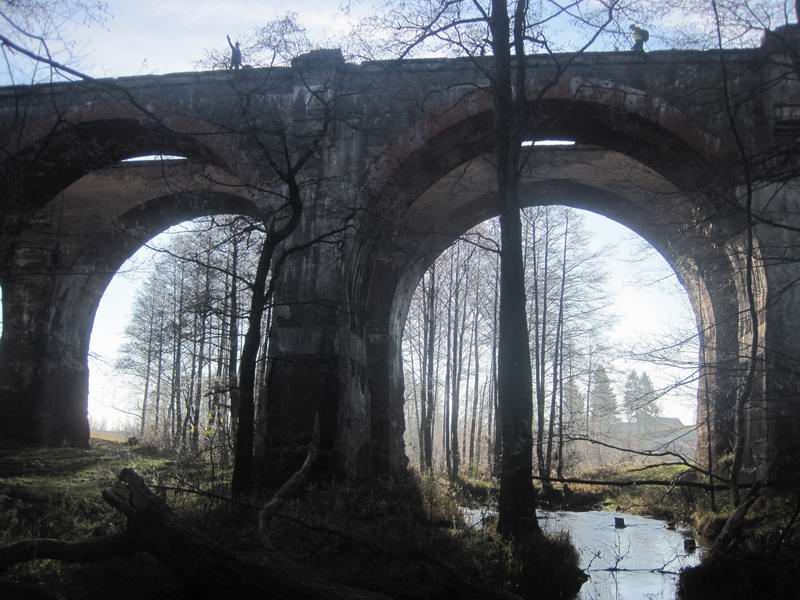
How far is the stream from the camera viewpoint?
8.33 m

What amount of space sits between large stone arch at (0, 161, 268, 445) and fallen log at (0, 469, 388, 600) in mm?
10470

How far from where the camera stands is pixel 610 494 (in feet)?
67.4

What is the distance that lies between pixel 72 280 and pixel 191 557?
42.5ft

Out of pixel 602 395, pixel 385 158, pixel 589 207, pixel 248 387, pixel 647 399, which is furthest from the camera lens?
pixel 602 395

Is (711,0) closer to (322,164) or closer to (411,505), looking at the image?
(322,164)

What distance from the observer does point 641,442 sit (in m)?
58.9

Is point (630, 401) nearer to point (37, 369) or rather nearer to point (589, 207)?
point (589, 207)

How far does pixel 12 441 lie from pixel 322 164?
9041 millimetres

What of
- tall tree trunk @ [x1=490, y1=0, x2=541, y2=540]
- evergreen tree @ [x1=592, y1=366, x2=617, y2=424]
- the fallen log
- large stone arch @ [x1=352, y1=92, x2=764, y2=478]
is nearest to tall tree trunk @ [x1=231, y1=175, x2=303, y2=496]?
tall tree trunk @ [x1=490, y1=0, x2=541, y2=540]

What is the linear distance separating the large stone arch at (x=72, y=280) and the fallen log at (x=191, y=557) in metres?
10.5

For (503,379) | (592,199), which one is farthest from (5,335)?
(592,199)

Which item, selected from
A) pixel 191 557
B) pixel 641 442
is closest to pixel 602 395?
pixel 641 442

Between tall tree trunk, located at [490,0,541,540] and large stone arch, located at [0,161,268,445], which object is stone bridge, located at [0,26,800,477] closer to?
tall tree trunk, located at [490,0,541,540]

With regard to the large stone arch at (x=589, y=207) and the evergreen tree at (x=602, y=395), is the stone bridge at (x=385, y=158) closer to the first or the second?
the large stone arch at (x=589, y=207)
